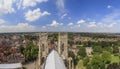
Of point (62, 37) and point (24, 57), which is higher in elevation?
point (62, 37)

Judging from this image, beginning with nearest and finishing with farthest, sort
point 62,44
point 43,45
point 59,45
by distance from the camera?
point 43,45, point 59,45, point 62,44

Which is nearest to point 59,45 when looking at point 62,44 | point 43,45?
point 62,44

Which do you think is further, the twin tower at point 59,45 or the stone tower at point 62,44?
the stone tower at point 62,44

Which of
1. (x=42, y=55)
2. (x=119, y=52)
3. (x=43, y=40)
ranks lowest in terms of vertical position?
(x=119, y=52)

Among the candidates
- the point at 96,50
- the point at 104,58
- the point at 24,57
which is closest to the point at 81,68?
the point at 104,58

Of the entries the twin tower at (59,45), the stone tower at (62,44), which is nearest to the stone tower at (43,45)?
the twin tower at (59,45)

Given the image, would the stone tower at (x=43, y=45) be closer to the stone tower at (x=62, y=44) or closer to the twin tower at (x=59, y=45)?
the twin tower at (x=59, y=45)

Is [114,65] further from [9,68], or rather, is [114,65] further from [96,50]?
[96,50]

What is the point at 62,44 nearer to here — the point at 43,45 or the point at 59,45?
the point at 59,45

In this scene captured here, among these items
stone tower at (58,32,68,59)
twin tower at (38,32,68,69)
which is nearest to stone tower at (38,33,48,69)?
twin tower at (38,32,68,69)

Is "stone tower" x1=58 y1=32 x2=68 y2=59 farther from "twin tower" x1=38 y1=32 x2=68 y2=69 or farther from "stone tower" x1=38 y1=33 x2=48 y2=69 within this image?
"stone tower" x1=38 y1=33 x2=48 y2=69

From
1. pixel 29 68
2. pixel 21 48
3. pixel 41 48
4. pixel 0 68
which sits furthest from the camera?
pixel 21 48
